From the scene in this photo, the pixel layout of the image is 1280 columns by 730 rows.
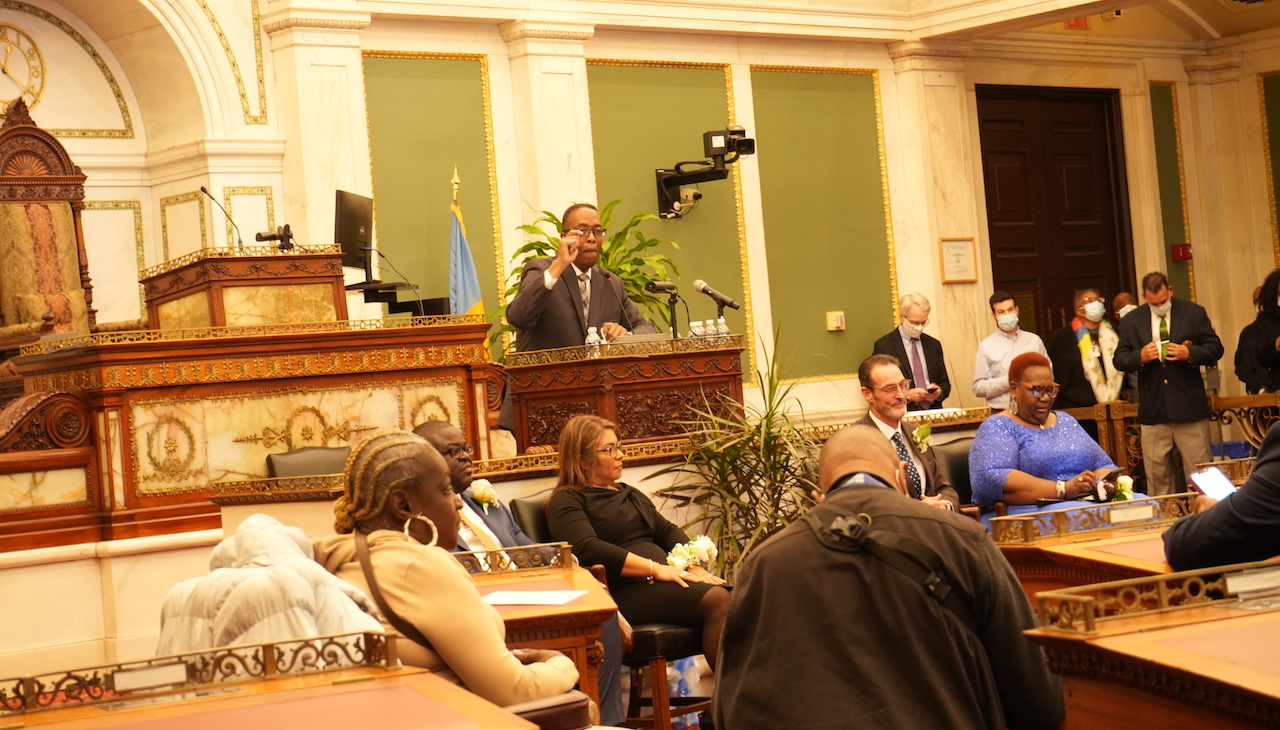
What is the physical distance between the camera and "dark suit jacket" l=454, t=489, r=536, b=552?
511 cm

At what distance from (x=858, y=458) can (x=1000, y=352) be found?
22.9ft

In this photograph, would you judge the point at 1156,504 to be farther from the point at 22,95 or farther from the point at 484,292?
the point at 22,95

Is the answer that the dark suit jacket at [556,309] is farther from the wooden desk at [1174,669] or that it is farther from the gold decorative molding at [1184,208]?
the gold decorative molding at [1184,208]

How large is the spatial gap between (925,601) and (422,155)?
7.54 m

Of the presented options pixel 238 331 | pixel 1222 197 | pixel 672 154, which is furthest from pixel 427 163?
pixel 1222 197

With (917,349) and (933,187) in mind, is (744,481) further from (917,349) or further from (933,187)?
(933,187)

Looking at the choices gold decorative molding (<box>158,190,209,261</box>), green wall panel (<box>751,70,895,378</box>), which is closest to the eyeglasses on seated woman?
green wall panel (<box>751,70,895,378</box>)

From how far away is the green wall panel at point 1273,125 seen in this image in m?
13.0

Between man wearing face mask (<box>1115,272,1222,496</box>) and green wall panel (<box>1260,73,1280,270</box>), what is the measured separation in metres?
4.97

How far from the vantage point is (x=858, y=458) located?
2.79 meters

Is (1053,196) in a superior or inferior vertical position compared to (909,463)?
superior

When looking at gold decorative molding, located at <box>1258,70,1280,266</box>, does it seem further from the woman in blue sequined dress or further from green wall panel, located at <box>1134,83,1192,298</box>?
the woman in blue sequined dress

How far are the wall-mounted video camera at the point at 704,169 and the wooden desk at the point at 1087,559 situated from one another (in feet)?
20.9

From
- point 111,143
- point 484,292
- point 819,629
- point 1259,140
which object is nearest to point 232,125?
point 111,143
